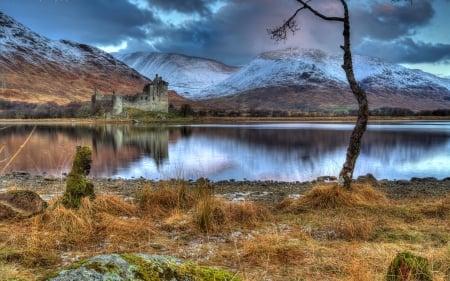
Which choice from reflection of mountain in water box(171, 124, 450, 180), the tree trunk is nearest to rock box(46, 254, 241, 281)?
the tree trunk

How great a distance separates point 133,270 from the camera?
2455 millimetres

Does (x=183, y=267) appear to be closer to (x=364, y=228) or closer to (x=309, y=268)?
(x=309, y=268)

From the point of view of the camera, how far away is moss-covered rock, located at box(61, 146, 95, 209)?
8.58 metres

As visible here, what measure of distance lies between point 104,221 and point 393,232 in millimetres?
5729

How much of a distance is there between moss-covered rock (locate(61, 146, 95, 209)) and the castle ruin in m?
110

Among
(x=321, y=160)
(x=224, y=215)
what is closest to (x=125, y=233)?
(x=224, y=215)

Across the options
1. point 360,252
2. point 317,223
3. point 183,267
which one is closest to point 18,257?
point 183,267

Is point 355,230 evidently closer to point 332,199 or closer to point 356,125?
point 332,199

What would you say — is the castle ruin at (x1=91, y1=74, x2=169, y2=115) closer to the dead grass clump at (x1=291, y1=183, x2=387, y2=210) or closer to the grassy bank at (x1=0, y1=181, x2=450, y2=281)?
the dead grass clump at (x1=291, y1=183, x2=387, y2=210)

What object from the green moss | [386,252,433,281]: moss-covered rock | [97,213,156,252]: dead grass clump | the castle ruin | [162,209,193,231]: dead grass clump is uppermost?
the castle ruin

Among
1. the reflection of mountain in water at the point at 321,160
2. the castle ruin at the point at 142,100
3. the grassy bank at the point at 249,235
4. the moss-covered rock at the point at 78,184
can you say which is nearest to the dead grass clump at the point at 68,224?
the grassy bank at the point at 249,235

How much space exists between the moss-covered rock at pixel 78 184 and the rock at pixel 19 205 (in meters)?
0.53

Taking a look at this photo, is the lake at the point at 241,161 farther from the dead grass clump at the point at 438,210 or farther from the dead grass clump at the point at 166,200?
the dead grass clump at the point at 438,210

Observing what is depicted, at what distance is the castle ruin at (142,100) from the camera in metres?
116
